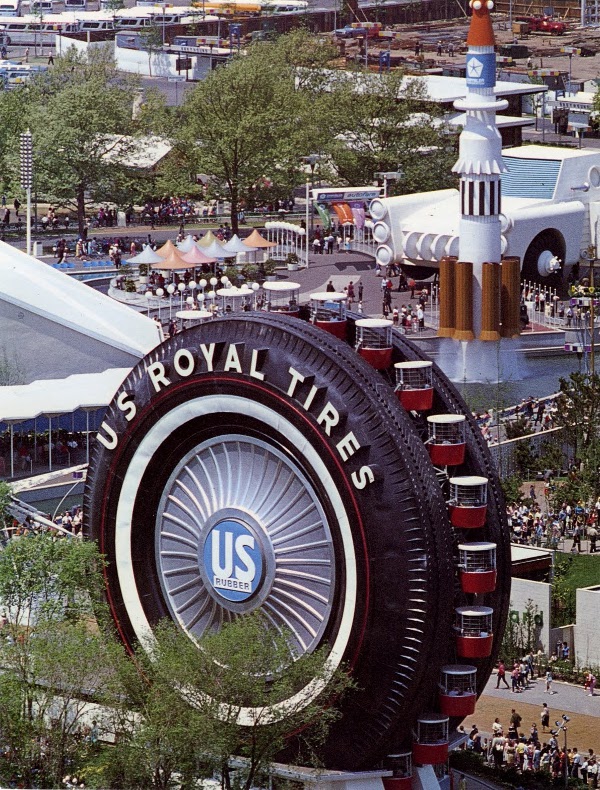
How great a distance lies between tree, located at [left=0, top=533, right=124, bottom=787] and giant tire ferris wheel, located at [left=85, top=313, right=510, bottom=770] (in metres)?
1.00

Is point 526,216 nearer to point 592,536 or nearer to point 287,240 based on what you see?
point 287,240

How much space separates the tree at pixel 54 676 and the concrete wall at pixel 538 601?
714 inches

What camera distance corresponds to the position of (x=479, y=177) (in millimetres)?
107062

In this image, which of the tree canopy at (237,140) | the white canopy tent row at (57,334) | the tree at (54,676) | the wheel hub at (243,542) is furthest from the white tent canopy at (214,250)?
the wheel hub at (243,542)

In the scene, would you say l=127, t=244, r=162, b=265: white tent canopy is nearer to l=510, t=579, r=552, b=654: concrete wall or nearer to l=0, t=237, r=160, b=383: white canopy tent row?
l=0, t=237, r=160, b=383: white canopy tent row

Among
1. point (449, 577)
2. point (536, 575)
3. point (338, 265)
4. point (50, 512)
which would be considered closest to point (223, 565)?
point (449, 577)

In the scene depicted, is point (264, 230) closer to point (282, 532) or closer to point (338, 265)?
point (338, 265)

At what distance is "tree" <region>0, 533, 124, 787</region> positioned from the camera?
52156 millimetres

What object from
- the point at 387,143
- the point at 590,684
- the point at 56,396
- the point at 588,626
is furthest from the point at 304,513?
the point at 387,143

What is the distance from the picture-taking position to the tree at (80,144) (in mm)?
136000

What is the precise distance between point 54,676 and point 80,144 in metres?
87.4

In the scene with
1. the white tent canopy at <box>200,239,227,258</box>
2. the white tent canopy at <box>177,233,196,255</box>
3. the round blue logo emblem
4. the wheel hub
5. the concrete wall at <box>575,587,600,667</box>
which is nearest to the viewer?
the wheel hub

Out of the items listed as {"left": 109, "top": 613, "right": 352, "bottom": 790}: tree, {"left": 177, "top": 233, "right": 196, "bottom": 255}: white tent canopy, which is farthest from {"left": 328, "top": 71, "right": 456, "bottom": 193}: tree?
{"left": 109, "top": 613, "right": 352, "bottom": 790}: tree

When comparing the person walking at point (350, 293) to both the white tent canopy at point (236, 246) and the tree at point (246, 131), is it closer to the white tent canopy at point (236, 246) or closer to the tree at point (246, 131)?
the white tent canopy at point (236, 246)
